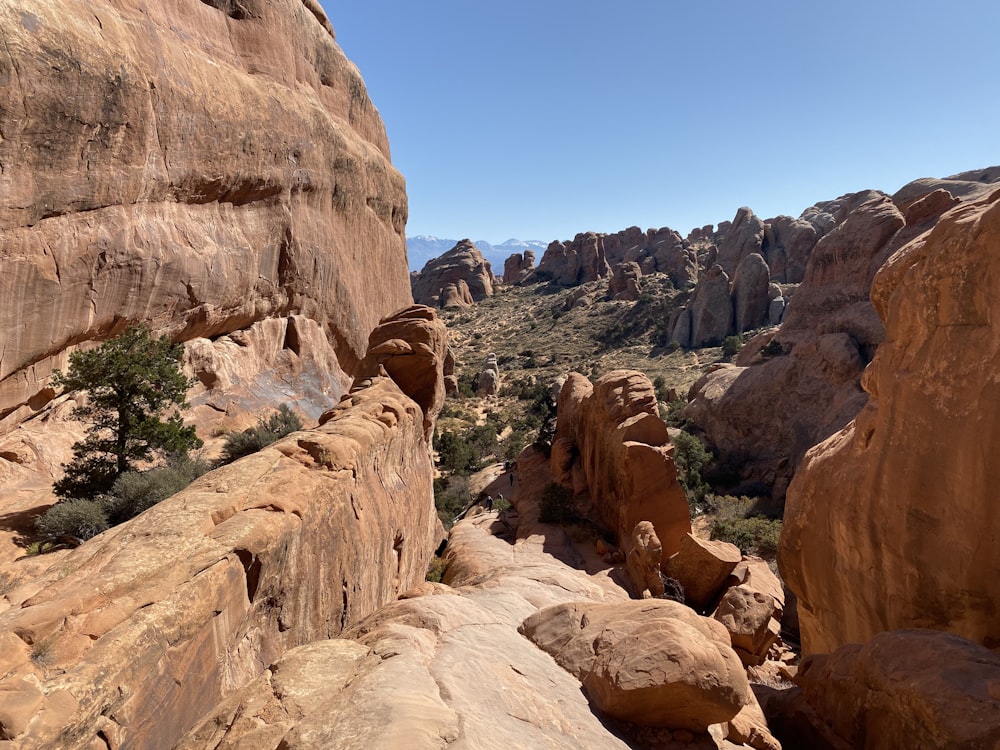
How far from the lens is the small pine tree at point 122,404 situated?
13.0m

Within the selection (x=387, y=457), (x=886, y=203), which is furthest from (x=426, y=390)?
(x=886, y=203)

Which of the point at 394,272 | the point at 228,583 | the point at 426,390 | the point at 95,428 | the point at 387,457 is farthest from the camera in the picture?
the point at 394,272

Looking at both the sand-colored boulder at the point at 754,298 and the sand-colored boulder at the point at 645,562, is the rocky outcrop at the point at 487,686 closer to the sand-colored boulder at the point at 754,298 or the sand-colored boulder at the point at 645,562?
the sand-colored boulder at the point at 645,562

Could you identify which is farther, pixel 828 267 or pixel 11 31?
pixel 828 267

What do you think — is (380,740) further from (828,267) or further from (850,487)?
(828,267)

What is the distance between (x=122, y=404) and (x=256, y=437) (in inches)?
170

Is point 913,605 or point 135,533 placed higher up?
point 135,533

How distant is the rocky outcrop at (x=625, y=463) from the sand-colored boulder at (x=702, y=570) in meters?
1.90

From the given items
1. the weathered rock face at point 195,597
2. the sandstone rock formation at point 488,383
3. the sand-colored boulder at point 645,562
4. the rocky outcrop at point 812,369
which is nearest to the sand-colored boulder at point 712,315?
the rocky outcrop at point 812,369

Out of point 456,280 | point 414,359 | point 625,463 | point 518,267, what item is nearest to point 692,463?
point 625,463

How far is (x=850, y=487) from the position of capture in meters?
8.79

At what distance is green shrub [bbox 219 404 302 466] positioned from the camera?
1692 cm

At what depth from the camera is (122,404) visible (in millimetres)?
13617

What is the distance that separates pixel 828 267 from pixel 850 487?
2738 centimetres
